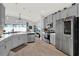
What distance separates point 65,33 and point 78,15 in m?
0.98

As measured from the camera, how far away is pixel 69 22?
575cm

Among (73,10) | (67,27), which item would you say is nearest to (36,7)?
(73,10)

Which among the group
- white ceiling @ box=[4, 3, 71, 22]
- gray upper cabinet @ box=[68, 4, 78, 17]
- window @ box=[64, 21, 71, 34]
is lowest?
window @ box=[64, 21, 71, 34]

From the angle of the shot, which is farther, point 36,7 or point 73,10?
point 36,7

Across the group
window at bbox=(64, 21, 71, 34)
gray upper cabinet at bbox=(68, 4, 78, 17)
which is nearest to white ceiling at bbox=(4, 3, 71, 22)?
gray upper cabinet at bbox=(68, 4, 78, 17)

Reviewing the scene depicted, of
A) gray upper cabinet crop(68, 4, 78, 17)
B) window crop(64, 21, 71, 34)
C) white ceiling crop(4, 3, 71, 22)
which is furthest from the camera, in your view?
white ceiling crop(4, 3, 71, 22)

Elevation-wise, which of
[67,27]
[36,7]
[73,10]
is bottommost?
[67,27]

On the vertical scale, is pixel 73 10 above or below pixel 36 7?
below

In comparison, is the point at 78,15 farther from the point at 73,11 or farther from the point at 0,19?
the point at 0,19

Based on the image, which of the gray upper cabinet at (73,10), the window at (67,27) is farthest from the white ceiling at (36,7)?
the window at (67,27)

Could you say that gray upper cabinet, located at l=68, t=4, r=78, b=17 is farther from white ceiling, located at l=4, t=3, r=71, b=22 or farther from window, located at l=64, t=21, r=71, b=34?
window, located at l=64, t=21, r=71, b=34

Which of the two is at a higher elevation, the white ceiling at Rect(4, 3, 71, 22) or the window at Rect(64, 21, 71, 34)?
the white ceiling at Rect(4, 3, 71, 22)

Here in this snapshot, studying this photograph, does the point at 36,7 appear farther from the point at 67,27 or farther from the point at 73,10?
the point at 67,27

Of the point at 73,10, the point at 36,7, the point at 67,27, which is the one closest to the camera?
the point at 67,27
